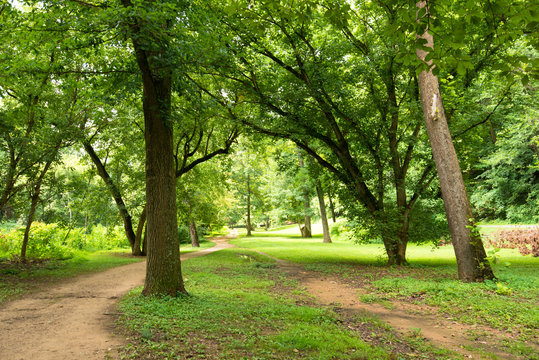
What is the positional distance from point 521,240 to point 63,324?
1881 centimetres

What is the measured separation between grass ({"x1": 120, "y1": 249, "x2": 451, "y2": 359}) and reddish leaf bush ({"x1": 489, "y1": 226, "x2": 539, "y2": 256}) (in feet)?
36.9

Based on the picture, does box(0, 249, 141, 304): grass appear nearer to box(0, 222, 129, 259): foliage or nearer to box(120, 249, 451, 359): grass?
box(0, 222, 129, 259): foliage

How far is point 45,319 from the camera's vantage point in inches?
198

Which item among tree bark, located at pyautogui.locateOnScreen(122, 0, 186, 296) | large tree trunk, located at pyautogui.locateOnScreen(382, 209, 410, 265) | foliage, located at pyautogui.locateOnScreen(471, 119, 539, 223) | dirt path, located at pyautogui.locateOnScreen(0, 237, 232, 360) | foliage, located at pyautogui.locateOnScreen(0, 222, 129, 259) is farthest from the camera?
foliage, located at pyautogui.locateOnScreen(471, 119, 539, 223)

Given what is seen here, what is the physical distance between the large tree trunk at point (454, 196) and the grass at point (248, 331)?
3815mm

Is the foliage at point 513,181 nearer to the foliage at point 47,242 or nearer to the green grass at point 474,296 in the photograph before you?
the green grass at point 474,296

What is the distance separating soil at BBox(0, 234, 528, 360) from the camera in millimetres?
3738

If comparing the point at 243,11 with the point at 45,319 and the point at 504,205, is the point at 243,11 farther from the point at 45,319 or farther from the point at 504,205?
the point at 504,205

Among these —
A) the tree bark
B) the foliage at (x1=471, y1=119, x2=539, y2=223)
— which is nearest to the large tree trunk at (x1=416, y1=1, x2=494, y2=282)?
the tree bark

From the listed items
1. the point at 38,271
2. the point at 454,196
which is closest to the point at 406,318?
the point at 454,196

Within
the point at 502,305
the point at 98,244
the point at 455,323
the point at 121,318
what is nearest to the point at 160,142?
the point at 121,318

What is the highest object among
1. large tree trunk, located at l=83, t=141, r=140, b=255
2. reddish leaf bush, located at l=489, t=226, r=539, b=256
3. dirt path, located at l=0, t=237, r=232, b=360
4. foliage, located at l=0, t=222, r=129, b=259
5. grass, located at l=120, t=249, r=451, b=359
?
large tree trunk, located at l=83, t=141, r=140, b=255

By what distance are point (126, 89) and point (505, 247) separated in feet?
62.3

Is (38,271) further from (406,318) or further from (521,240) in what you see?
(521,240)
